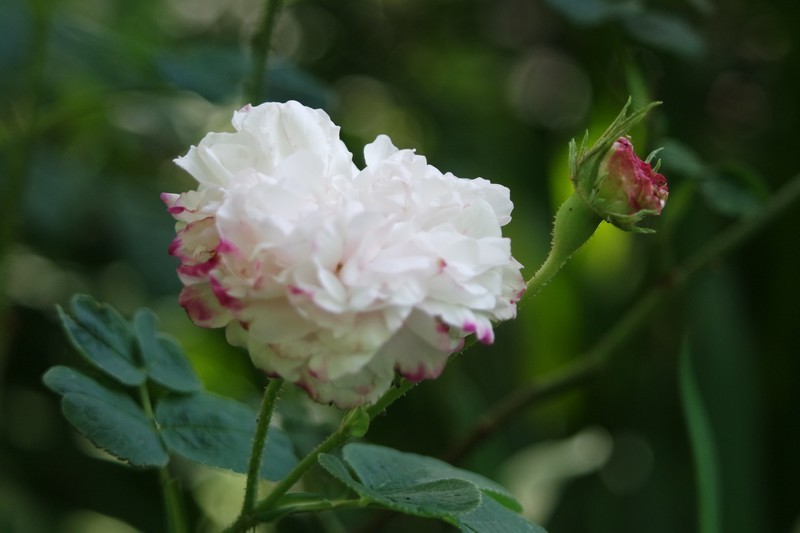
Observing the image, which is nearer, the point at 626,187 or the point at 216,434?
the point at 626,187

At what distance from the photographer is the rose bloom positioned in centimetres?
38

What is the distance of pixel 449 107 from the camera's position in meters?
1.41

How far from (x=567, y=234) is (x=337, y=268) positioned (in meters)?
0.12

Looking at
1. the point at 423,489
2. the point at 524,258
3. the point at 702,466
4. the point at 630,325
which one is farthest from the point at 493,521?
the point at 524,258

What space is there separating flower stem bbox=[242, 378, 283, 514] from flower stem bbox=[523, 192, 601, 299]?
12 centimetres

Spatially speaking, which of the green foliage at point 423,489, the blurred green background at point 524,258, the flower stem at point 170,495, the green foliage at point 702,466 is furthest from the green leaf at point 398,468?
the blurred green background at point 524,258

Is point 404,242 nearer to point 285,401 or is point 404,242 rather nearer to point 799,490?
point 285,401

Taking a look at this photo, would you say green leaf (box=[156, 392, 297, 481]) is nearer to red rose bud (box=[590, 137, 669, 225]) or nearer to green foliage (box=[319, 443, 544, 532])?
green foliage (box=[319, 443, 544, 532])

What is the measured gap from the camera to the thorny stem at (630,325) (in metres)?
0.81

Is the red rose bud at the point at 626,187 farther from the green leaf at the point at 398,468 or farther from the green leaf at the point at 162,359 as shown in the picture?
the green leaf at the point at 162,359

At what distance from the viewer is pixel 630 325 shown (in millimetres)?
837

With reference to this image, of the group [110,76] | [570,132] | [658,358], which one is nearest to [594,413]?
[658,358]

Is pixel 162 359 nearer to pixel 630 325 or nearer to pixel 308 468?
pixel 308 468

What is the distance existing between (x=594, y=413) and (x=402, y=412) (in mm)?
232
